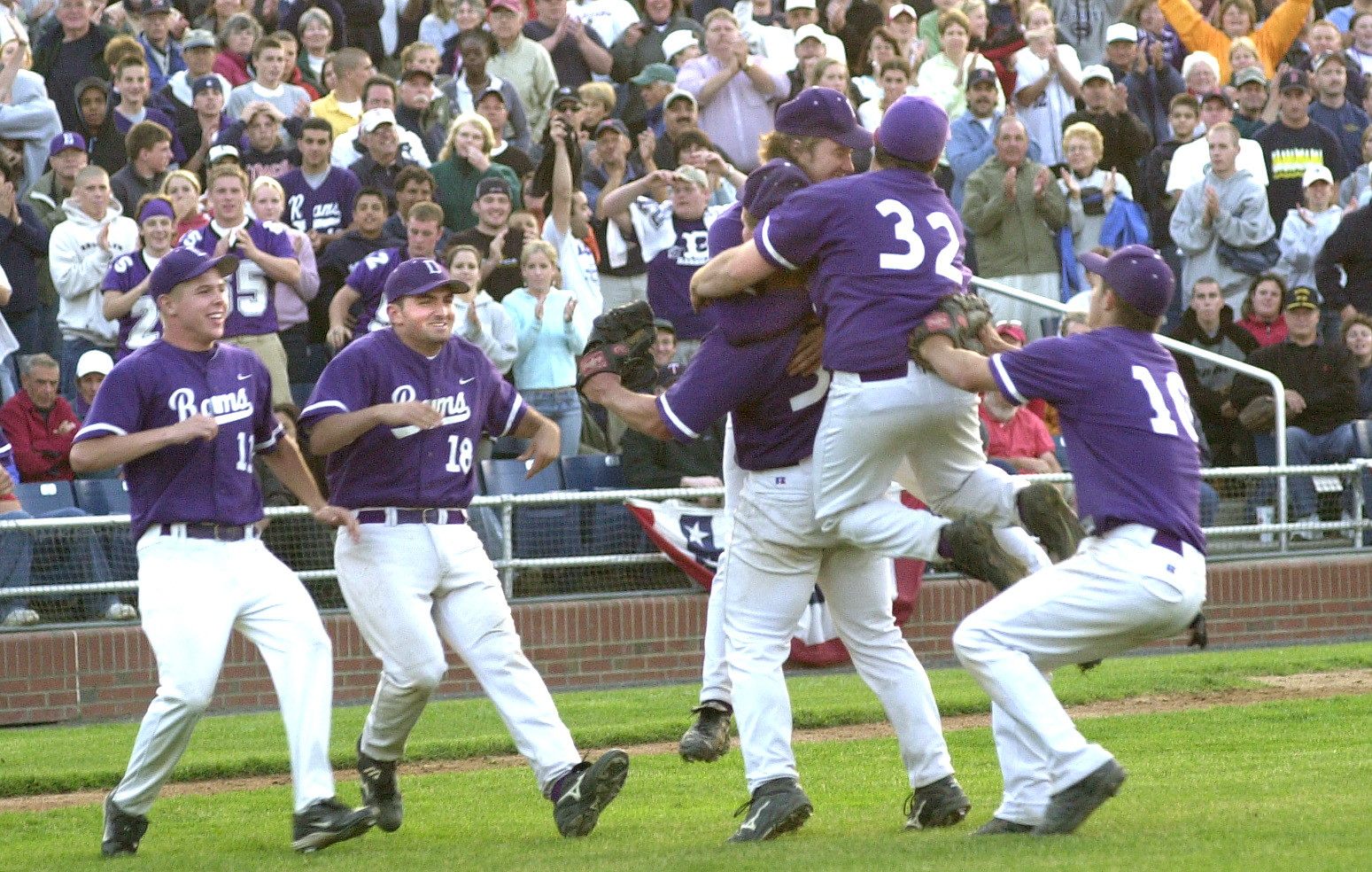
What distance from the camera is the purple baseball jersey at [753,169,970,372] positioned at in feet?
20.8

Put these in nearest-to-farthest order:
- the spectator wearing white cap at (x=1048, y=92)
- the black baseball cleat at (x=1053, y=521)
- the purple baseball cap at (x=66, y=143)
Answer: the black baseball cleat at (x=1053, y=521) < the purple baseball cap at (x=66, y=143) < the spectator wearing white cap at (x=1048, y=92)

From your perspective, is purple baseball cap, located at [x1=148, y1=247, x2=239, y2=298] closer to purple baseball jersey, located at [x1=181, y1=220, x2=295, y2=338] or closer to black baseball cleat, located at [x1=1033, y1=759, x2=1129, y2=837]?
black baseball cleat, located at [x1=1033, y1=759, x2=1129, y2=837]

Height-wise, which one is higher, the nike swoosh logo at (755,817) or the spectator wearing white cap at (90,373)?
the spectator wearing white cap at (90,373)

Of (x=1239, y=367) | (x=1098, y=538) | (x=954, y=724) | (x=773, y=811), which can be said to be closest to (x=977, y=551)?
(x=1098, y=538)

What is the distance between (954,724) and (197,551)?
5008 millimetres

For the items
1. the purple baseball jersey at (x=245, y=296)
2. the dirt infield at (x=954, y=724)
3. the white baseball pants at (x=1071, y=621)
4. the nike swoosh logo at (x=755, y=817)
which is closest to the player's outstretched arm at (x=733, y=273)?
the white baseball pants at (x=1071, y=621)

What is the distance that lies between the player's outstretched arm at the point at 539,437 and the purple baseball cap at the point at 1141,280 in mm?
2423

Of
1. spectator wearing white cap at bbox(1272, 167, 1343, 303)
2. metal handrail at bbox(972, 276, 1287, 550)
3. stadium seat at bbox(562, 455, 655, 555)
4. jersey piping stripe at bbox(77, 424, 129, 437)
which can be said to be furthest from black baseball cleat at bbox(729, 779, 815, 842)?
spectator wearing white cap at bbox(1272, 167, 1343, 303)

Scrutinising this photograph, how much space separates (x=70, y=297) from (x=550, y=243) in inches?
139

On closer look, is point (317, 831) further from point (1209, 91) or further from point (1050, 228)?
point (1209, 91)

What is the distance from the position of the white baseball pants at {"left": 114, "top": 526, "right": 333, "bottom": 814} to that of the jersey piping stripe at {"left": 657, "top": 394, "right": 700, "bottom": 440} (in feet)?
5.21

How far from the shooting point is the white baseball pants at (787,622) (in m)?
6.57

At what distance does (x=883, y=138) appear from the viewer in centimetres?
656

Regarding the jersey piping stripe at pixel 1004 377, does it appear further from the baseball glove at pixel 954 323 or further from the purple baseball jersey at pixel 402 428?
the purple baseball jersey at pixel 402 428
